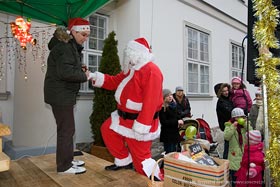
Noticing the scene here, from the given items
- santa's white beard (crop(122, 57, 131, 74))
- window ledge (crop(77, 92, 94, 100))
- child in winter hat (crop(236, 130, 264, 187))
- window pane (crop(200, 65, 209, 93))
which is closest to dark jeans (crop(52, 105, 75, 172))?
santa's white beard (crop(122, 57, 131, 74))

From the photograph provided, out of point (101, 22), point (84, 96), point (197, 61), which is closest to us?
point (84, 96)

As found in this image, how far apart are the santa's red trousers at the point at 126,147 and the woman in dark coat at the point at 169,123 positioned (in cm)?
135

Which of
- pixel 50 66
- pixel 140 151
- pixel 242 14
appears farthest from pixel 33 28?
pixel 242 14

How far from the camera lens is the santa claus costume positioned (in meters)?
2.51

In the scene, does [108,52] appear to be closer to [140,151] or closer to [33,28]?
[33,28]

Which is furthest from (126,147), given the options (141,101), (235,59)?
(235,59)

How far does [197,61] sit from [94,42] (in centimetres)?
336

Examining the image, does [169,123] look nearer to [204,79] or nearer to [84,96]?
[84,96]

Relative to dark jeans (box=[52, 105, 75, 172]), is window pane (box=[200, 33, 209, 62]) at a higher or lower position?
higher

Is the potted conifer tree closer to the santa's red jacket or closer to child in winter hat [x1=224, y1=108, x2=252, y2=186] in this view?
the santa's red jacket

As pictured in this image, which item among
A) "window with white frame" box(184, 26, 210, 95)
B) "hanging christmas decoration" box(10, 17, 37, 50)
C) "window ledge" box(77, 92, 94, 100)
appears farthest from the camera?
"window with white frame" box(184, 26, 210, 95)

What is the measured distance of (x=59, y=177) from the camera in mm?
2590

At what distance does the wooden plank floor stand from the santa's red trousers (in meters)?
0.15

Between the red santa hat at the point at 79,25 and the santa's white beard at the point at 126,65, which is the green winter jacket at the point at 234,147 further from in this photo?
the red santa hat at the point at 79,25
